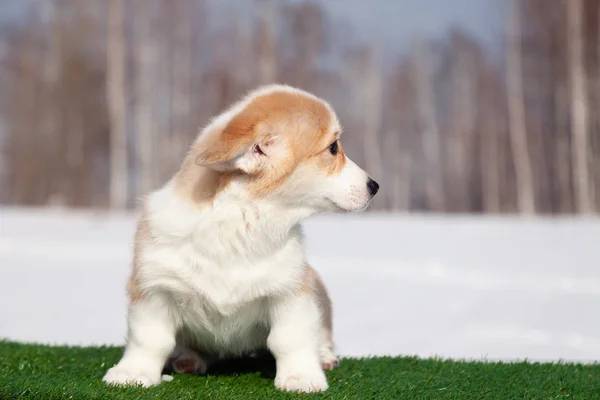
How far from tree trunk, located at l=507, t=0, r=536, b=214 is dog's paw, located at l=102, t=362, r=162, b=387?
52.4 ft

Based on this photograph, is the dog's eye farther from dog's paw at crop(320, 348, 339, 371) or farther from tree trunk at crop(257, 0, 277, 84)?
tree trunk at crop(257, 0, 277, 84)

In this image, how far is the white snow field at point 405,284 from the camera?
5809 millimetres

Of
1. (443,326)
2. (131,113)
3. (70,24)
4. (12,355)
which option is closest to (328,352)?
(12,355)

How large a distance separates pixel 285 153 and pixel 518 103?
656 inches

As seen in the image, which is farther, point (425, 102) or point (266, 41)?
point (425, 102)

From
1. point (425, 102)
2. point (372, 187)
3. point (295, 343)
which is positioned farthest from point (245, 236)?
point (425, 102)

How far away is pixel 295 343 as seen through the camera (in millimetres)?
2711

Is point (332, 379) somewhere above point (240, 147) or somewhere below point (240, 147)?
below

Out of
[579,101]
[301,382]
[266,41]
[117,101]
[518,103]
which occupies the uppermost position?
[266,41]

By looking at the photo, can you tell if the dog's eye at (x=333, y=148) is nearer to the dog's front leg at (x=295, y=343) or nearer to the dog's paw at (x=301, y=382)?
the dog's front leg at (x=295, y=343)

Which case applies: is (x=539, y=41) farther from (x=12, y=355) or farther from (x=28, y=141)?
(x=12, y=355)

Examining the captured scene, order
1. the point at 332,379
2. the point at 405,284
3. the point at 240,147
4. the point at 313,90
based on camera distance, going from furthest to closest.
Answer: the point at 313,90 < the point at 405,284 < the point at 332,379 < the point at 240,147

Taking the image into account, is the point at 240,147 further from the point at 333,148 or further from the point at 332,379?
the point at 332,379

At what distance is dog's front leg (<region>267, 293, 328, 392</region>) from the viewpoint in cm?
270
